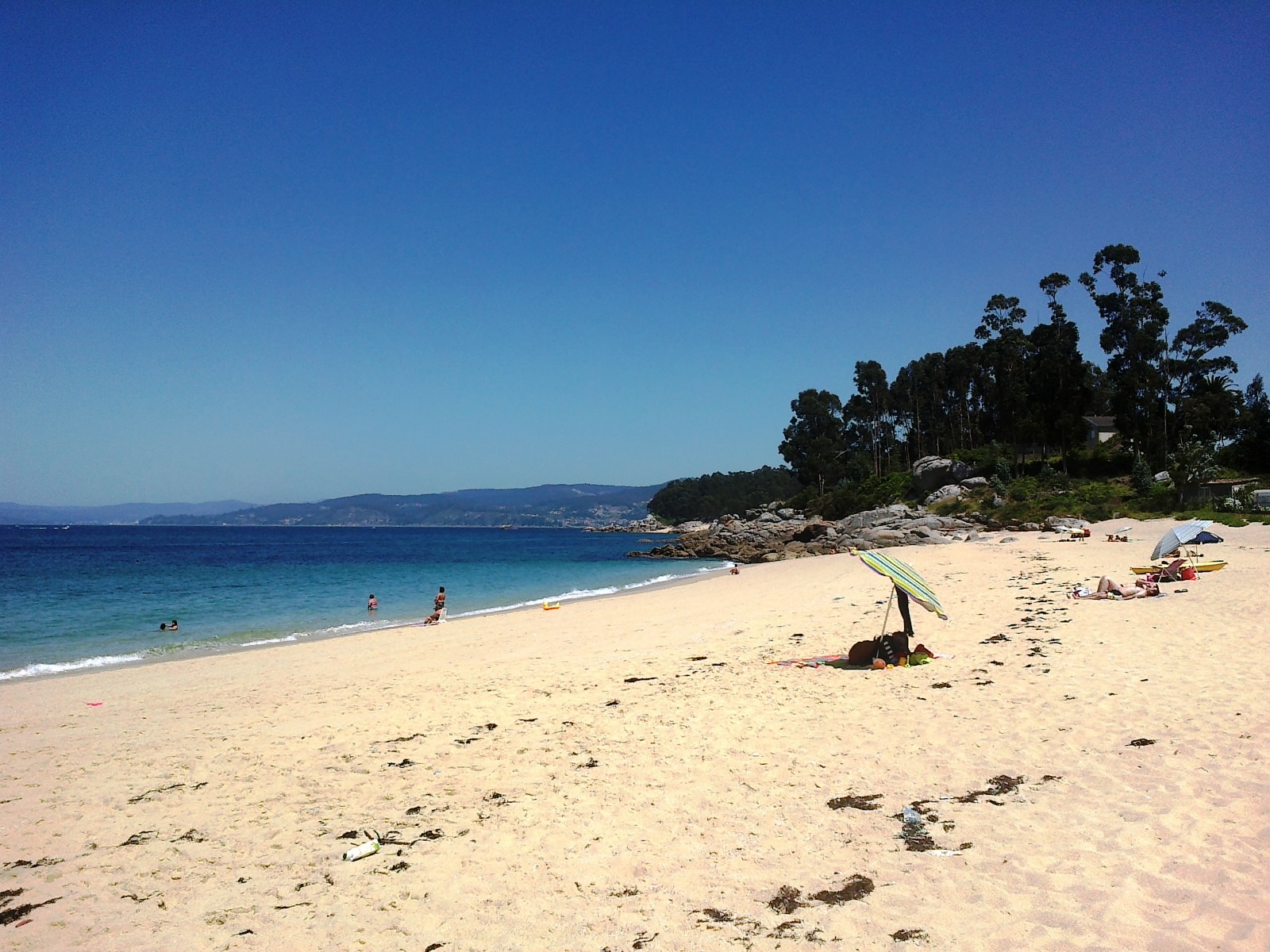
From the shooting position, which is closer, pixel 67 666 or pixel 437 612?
pixel 67 666

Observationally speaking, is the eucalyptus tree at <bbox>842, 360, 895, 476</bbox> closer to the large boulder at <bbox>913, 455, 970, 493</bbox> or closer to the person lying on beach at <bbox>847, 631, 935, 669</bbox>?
the large boulder at <bbox>913, 455, 970, 493</bbox>

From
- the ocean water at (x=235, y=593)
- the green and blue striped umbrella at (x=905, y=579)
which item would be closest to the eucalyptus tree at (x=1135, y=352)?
the ocean water at (x=235, y=593)

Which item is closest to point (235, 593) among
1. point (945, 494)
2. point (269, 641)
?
point (269, 641)

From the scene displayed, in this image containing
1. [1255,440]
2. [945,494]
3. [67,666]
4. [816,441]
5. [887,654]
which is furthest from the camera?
[816,441]

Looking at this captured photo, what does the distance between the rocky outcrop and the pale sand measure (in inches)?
1171

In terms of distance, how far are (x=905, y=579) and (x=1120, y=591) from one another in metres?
6.82

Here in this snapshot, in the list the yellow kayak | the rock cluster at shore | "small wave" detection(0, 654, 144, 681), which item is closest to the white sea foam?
"small wave" detection(0, 654, 144, 681)

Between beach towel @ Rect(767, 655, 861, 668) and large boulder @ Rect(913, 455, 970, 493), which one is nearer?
beach towel @ Rect(767, 655, 861, 668)

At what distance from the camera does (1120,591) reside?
47.8ft

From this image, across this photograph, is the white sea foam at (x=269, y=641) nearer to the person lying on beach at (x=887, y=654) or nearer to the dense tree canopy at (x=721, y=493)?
the person lying on beach at (x=887, y=654)

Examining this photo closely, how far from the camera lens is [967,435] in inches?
2911

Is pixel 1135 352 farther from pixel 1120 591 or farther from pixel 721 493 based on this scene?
pixel 721 493

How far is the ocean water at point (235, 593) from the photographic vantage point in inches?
782

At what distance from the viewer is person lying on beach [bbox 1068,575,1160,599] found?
46.9 feet
